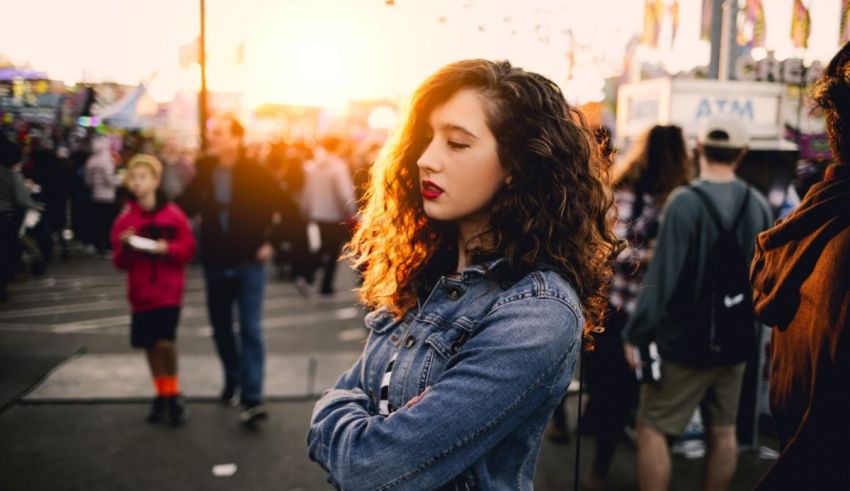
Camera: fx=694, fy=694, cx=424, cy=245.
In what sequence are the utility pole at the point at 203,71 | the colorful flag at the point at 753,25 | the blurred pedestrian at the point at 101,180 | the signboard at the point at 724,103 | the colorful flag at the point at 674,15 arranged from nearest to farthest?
the signboard at the point at 724,103 < the colorful flag at the point at 753,25 < the colorful flag at the point at 674,15 < the utility pole at the point at 203,71 < the blurred pedestrian at the point at 101,180

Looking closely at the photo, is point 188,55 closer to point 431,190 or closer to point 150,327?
point 150,327

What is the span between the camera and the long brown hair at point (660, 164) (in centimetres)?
393

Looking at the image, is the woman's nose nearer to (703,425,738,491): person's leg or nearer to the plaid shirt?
(703,425,738,491): person's leg

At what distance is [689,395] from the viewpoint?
3.24m

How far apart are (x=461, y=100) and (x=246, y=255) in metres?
3.51

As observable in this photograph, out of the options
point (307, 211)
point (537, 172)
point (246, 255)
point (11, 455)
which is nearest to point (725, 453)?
point (537, 172)

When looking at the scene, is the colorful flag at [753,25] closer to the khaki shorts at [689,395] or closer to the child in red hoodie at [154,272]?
the khaki shorts at [689,395]

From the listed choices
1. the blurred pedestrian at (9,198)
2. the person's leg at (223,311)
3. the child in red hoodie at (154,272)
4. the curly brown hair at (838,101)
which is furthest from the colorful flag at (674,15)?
the blurred pedestrian at (9,198)

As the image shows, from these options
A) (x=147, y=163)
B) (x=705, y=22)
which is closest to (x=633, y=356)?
(x=147, y=163)

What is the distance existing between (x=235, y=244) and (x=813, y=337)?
3.88m

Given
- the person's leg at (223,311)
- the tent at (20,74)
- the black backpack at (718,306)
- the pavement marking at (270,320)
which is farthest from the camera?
the tent at (20,74)

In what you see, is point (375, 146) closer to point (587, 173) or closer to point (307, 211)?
point (307, 211)

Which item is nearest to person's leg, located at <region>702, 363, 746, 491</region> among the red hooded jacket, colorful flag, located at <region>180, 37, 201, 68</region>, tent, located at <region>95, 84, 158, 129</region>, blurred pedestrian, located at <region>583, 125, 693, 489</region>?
blurred pedestrian, located at <region>583, 125, 693, 489</region>

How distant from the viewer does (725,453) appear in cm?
325
